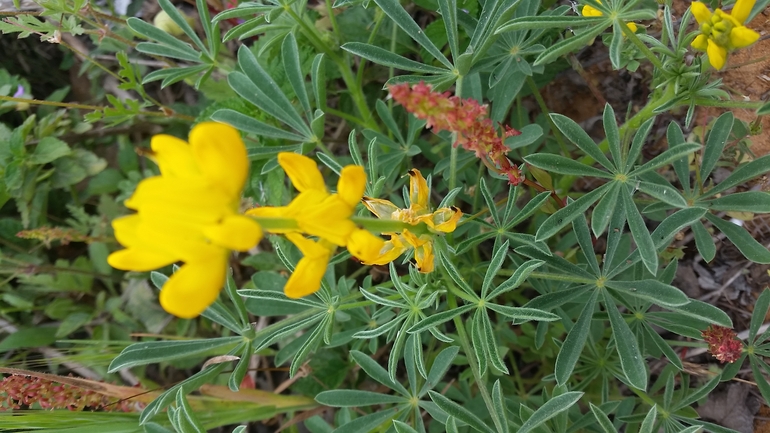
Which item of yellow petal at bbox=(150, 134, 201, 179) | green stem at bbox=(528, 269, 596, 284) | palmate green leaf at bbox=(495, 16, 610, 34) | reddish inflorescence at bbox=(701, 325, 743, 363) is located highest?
yellow petal at bbox=(150, 134, 201, 179)

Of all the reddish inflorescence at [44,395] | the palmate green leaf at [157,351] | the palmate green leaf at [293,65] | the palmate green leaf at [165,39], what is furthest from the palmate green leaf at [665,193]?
the reddish inflorescence at [44,395]

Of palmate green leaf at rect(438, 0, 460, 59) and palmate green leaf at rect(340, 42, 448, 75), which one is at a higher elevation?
palmate green leaf at rect(438, 0, 460, 59)

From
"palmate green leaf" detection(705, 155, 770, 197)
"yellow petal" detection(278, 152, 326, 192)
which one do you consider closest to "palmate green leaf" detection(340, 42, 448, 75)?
"yellow petal" detection(278, 152, 326, 192)

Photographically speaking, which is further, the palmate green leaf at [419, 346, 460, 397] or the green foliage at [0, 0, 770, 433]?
the palmate green leaf at [419, 346, 460, 397]

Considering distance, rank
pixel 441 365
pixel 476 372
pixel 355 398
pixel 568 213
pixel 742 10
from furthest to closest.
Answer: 1. pixel 355 398
2. pixel 441 365
3. pixel 476 372
4. pixel 568 213
5. pixel 742 10

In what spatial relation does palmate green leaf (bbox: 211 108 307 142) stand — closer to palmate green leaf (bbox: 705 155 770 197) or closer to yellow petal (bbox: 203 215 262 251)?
yellow petal (bbox: 203 215 262 251)

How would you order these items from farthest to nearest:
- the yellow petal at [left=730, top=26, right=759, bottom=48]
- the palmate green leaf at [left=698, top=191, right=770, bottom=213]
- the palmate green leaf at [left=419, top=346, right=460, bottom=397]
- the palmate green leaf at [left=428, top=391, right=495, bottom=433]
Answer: the palmate green leaf at [left=419, top=346, right=460, bottom=397], the palmate green leaf at [left=428, top=391, right=495, bottom=433], the palmate green leaf at [left=698, top=191, right=770, bottom=213], the yellow petal at [left=730, top=26, right=759, bottom=48]

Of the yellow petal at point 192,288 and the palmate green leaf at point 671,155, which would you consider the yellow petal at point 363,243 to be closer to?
the yellow petal at point 192,288

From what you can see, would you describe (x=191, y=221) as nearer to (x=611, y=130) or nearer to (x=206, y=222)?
(x=206, y=222)

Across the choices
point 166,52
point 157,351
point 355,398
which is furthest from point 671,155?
point 166,52
